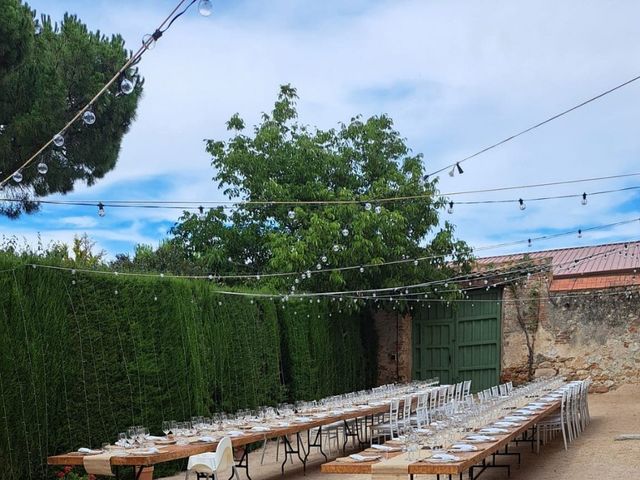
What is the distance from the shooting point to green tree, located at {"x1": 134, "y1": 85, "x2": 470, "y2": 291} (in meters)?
13.6

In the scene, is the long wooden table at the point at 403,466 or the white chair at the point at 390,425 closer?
the long wooden table at the point at 403,466

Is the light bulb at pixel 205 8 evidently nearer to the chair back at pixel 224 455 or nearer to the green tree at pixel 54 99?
the chair back at pixel 224 455

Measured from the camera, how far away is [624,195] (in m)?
8.77

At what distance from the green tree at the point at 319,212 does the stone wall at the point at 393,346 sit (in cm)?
180

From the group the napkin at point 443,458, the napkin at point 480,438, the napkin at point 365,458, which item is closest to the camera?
the napkin at point 443,458

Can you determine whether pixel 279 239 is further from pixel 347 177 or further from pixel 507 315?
pixel 507 315

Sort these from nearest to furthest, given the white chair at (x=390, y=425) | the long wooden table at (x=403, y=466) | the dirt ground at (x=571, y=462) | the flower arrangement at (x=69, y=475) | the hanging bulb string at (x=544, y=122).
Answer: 1. the long wooden table at (x=403, y=466)
2. the hanging bulb string at (x=544, y=122)
3. the flower arrangement at (x=69, y=475)
4. the dirt ground at (x=571, y=462)
5. the white chair at (x=390, y=425)

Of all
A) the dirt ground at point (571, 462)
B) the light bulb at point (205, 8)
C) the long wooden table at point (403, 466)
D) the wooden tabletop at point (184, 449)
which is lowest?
the dirt ground at point (571, 462)

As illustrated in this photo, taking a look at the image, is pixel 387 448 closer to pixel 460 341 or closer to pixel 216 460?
pixel 216 460

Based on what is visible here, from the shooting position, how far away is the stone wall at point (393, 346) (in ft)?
55.0

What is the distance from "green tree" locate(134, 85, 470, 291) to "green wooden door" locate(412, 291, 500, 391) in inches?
37.9

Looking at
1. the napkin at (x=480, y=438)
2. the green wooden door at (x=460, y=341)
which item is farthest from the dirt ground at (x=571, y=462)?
the green wooden door at (x=460, y=341)

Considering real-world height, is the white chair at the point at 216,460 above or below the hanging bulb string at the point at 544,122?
below

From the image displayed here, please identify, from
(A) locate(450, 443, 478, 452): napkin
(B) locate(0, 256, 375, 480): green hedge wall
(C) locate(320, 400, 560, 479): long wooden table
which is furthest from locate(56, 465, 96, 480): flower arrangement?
(A) locate(450, 443, 478, 452): napkin
